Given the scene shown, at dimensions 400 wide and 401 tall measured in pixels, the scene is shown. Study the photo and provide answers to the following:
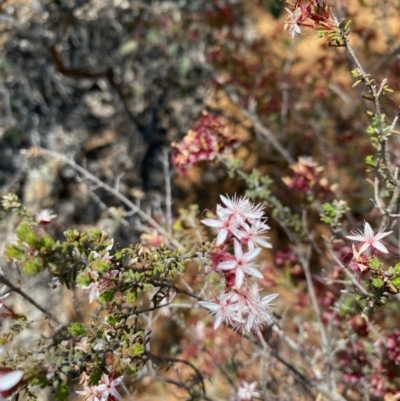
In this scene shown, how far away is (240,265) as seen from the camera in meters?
1.06

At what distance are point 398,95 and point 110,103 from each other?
182cm

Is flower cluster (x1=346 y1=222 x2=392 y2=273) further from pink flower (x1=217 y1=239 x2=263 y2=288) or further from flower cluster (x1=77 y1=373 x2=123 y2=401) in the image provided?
flower cluster (x1=77 y1=373 x2=123 y2=401)

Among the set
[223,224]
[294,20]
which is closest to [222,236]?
[223,224]

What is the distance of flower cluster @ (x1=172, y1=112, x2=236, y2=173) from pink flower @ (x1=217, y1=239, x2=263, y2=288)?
888mm

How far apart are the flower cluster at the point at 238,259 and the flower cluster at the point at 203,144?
79cm

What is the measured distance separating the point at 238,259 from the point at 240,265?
0.05 feet

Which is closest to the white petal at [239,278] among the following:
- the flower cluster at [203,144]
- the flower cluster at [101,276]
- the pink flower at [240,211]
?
the pink flower at [240,211]

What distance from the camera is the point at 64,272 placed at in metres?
1.04

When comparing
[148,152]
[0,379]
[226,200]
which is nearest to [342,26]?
[226,200]

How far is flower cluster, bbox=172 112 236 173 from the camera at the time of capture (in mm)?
1918

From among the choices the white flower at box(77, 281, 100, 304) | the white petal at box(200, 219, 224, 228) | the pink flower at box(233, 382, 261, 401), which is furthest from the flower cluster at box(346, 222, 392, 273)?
the pink flower at box(233, 382, 261, 401)

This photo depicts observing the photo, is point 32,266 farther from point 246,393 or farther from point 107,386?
point 246,393

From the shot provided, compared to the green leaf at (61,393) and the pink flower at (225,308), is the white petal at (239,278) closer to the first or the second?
the pink flower at (225,308)

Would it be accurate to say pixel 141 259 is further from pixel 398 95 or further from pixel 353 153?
pixel 398 95
